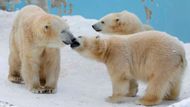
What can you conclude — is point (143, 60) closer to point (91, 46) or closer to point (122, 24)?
point (91, 46)

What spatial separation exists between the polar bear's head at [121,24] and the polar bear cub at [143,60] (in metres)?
1.14

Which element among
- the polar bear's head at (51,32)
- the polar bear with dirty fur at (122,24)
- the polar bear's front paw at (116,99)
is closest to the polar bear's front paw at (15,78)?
the polar bear's head at (51,32)

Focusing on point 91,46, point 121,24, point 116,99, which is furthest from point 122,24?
point 116,99

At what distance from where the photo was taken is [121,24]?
18.3 feet

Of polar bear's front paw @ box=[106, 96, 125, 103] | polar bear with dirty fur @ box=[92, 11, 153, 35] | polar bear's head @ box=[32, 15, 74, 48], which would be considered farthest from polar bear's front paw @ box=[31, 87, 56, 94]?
polar bear with dirty fur @ box=[92, 11, 153, 35]

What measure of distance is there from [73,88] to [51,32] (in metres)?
0.73

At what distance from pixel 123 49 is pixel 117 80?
270 millimetres

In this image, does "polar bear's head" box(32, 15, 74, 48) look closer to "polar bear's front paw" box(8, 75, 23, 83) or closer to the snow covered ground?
the snow covered ground

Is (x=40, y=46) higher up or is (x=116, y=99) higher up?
(x=40, y=46)

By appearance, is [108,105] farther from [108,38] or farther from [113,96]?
Answer: [108,38]

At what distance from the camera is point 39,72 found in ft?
15.3

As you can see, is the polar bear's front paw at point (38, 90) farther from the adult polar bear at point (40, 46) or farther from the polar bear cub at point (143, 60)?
the polar bear cub at point (143, 60)

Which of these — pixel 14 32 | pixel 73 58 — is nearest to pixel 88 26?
pixel 73 58

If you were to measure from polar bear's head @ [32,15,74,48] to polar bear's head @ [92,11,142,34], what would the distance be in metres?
1.24
